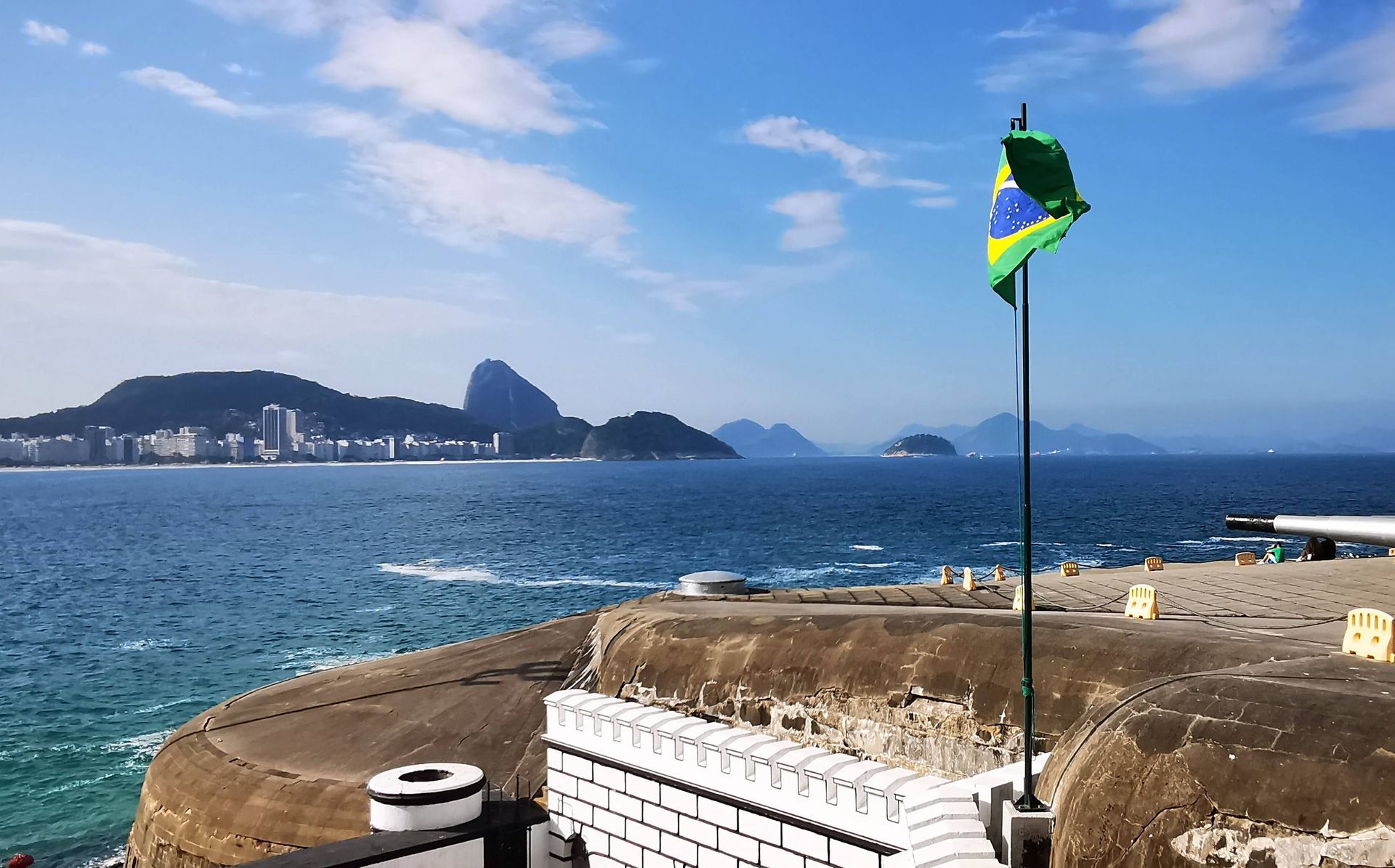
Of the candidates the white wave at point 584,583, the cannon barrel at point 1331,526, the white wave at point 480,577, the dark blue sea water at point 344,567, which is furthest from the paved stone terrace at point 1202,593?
the white wave at point 480,577

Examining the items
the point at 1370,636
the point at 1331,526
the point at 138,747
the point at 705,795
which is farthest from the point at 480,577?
the point at 1370,636

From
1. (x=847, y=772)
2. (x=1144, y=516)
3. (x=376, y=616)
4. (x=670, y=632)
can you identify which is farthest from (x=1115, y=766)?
(x=1144, y=516)

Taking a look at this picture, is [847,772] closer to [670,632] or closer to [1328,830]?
[1328,830]

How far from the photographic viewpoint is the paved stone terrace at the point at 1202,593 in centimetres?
1731

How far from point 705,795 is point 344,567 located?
235ft

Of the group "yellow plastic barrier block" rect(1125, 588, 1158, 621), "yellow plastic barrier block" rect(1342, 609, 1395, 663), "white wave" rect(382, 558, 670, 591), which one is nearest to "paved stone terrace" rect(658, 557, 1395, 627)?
"yellow plastic barrier block" rect(1125, 588, 1158, 621)

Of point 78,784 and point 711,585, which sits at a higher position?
point 711,585

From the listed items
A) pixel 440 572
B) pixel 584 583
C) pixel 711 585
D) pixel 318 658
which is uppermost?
pixel 711 585

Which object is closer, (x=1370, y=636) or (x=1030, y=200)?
(x=1030, y=200)

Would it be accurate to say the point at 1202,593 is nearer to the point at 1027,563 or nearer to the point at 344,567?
the point at 1027,563

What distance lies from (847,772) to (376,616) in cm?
5053

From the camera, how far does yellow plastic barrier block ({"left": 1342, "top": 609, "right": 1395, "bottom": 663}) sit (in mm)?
10320

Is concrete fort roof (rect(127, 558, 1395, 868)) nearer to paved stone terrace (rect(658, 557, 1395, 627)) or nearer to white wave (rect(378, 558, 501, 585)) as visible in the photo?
paved stone terrace (rect(658, 557, 1395, 627))

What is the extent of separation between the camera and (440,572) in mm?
75375
